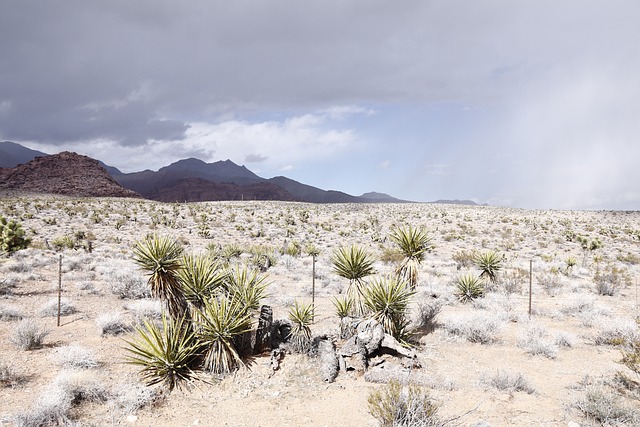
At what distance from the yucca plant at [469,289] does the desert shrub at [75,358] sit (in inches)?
471

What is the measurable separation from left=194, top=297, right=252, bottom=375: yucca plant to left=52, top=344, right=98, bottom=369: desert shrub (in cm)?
224

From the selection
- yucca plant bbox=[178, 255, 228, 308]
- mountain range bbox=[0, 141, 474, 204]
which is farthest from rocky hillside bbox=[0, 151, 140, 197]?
yucca plant bbox=[178, 255, 228, 308]

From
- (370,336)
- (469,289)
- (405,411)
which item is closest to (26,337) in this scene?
(370,336)

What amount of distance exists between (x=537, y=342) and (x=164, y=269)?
30.0 ft

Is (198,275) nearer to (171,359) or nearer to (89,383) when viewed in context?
(171,359)

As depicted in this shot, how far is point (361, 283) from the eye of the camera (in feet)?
33.6

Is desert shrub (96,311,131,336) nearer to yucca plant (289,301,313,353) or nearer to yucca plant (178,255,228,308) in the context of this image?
yucca plant (178,255,228,308)

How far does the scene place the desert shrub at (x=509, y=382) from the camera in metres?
7.21

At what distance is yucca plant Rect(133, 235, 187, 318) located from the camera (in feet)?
25.9

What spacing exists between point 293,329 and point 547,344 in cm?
630

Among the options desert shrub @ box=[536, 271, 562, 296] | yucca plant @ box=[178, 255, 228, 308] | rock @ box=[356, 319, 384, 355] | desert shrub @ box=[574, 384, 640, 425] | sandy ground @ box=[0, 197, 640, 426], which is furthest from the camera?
desert shrub @ box=[536, 271, 562, 296]

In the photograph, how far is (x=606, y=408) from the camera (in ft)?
19.9

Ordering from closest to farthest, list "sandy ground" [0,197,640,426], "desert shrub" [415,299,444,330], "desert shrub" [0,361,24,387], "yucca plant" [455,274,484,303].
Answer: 1. "sandy ground" [0,197,640,426]
2. "desert shrub" [0,361,24,387]
3. "desert shrub" [415,299,444,330]
4. "yucca plant" [455,274,484,303]

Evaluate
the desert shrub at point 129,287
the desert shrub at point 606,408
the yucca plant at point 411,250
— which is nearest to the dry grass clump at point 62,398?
the desert shrub at point 129,287
